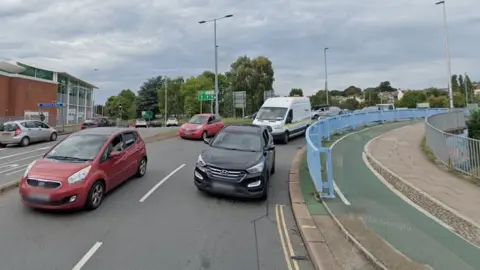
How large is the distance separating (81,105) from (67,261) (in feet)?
199

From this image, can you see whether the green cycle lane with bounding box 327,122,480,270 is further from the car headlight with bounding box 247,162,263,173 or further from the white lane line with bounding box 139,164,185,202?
the white lane line with bounding box 139,164,185,202

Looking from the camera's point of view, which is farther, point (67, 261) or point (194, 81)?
point (194, 81)

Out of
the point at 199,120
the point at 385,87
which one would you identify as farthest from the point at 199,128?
the point at 385,87

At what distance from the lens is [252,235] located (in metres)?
5.74

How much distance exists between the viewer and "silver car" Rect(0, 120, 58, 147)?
18.1 m

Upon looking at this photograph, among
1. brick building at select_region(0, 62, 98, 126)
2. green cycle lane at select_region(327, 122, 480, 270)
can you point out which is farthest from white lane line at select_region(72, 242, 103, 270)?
brick building at select_region(0, 62, 98, 126)

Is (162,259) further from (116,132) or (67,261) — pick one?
(116,132)

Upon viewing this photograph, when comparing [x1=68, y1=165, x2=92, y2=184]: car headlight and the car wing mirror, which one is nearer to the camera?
[x1=68, y1=165, x2=92, y2=184]: car headlight

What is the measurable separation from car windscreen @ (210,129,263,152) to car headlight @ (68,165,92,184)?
3.35 meters

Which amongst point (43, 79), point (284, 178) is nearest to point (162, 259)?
point (284, 178)

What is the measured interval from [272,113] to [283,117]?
823mm

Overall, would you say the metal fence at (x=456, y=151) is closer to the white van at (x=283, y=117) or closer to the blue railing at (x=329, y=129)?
the blue railing at (x=329, y=129)

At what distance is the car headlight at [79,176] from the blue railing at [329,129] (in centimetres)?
495

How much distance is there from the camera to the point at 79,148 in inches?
293
